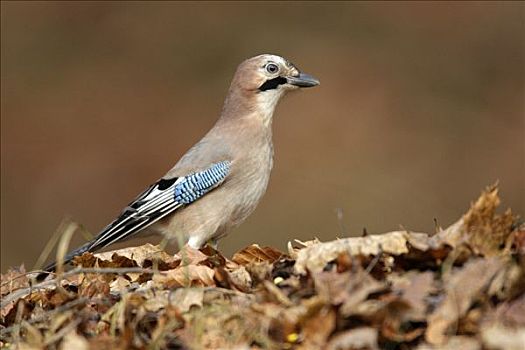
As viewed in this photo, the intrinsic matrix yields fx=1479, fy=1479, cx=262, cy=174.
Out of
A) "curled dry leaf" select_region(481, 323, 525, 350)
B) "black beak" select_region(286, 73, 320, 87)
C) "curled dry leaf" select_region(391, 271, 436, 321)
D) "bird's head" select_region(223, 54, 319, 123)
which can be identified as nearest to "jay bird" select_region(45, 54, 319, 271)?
"bird's head" select_region(223, 54, 319, 123)

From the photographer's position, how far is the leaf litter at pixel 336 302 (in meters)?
4.32

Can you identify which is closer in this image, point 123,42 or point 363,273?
point 363,273

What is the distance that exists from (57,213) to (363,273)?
38.3 feet

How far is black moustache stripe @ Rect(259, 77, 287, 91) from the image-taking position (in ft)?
26.6

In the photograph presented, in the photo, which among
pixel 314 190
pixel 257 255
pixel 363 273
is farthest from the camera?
pixel 314 190

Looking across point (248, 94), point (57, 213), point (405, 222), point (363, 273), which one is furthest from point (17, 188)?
point (363, 273)

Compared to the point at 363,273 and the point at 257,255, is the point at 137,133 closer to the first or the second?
the point at 257,255

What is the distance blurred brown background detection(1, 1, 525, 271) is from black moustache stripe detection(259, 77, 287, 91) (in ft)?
20.6

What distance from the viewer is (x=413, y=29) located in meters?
19.1

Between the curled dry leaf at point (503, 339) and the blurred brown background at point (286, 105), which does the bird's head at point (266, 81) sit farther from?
the blurred brown background at point (286, 105)

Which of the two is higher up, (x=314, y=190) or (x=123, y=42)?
(x=123, y=42)

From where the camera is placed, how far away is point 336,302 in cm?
435

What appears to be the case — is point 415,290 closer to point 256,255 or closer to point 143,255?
point 256,255

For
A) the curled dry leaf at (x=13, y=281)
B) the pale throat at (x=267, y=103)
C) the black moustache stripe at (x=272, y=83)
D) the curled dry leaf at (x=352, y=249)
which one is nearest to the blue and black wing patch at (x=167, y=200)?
the pale throat at (x=267, y=103)
